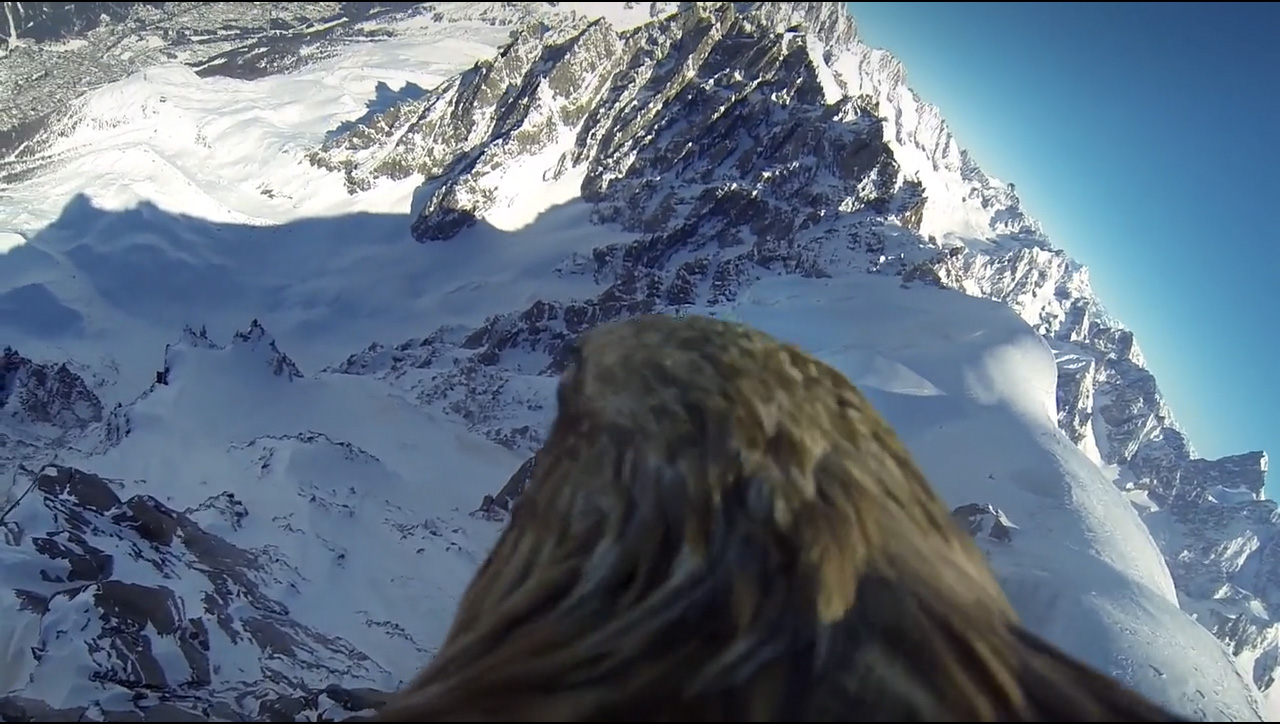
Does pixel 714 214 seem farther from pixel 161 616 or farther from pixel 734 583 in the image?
pixel 734 583

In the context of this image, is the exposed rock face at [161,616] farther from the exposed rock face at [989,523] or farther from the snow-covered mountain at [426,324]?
the exposed rock face at [989,523]

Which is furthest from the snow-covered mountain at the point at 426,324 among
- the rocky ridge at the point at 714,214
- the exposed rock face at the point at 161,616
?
the rocky ridge at the point at 714,214

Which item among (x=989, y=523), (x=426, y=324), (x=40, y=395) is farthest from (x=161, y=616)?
(x=426, y=324)

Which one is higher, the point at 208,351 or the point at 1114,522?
the point at 1114,522

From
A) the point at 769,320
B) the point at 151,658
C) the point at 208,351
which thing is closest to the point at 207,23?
the point at 208,351

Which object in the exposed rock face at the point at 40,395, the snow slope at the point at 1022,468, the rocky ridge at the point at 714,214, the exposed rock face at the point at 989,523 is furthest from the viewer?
the rocky ridge at the point at 714,214

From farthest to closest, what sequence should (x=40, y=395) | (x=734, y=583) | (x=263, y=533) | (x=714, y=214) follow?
(x=714, y=214) → (x=40, y=395) → (x=263, y=533) → (x=734, y=583)

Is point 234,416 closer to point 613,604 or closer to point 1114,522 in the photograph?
point 1114,522
